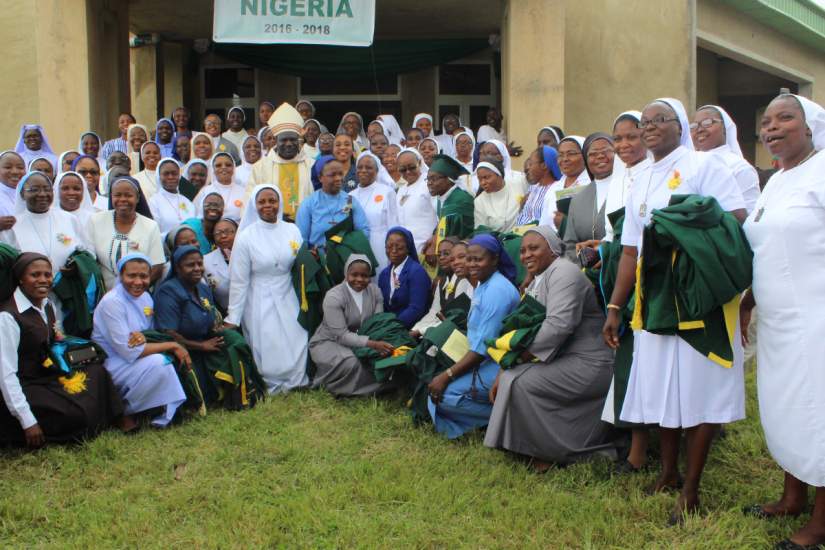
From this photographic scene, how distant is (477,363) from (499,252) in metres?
0.73

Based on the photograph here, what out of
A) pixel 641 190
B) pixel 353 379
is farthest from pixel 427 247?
pixel 641 190

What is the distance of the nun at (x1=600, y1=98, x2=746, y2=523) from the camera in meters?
3.48

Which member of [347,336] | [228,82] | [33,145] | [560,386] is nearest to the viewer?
[560,386]

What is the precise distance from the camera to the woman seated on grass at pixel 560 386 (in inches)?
174

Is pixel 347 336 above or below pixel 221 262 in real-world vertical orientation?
below

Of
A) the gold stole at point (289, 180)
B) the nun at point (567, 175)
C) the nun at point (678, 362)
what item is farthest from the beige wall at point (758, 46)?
the nun at point (678, 362)

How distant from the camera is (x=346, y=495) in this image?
412 centimetres

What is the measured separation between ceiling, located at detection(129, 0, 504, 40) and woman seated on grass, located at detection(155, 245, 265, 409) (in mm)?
6669

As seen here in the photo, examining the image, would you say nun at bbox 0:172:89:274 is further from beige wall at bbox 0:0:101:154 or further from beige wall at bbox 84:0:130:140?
beige wall at bbox 84:0:130:140

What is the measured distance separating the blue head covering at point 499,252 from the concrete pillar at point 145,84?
9.85 metres

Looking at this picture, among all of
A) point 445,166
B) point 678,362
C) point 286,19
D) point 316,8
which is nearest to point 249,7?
point 286,19

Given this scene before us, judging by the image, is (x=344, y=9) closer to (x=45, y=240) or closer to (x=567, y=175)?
(x=567, y=175)

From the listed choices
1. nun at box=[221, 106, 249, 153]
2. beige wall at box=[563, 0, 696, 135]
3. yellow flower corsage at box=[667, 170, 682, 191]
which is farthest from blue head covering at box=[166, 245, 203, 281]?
beige wall at box=[563, 0, 696, 135]

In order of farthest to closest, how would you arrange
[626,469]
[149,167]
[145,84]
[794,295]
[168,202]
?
[145,84] < [149,167] < [168,202] < [626,469] < [794,295]
